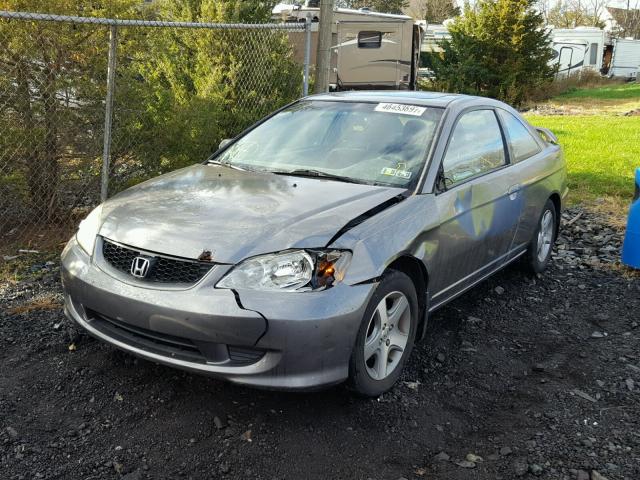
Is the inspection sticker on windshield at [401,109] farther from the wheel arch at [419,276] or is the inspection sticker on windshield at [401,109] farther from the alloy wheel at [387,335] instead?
the alloy wheel at [387,335]

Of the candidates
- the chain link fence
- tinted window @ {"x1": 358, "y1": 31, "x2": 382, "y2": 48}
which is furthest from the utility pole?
tinted window @ {"x1": 358, "y1": 31, "x2": 382, "y2": 48}

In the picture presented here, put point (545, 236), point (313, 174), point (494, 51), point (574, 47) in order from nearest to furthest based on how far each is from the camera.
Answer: point (313, 174)
point (545, 236)
point (494, 51)
point (574, 47)

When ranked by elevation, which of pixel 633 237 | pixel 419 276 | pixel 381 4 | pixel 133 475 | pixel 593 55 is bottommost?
pixel 133 475

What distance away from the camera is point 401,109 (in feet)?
14.1

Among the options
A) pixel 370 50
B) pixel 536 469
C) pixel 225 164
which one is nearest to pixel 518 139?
pixel 225 164

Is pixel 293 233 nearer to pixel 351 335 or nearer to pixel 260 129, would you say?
pixel 351 335

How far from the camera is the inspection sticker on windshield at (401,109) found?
4.25 metres

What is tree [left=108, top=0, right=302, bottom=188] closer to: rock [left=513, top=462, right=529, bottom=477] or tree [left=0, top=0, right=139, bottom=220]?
tree [left=0, top=0, right=139, bottom=220]

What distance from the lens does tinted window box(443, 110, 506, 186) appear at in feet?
13.3

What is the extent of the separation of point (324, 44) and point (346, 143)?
136 inches

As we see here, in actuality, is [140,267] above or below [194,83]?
below

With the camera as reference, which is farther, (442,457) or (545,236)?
(545,236)

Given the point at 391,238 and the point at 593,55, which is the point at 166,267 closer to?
the point at 391,238

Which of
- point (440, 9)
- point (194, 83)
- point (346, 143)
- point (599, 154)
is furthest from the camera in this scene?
point (440, 9)
